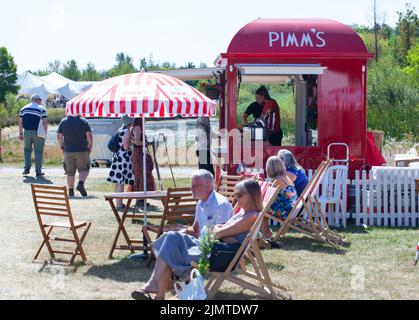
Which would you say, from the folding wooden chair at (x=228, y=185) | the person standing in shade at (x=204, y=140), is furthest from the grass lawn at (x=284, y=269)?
the person standing in shade at (x=204, y=140)

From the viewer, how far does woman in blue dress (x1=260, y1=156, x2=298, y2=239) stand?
9156 mm

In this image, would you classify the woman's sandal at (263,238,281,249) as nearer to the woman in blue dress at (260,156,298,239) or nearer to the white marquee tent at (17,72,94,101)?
the woman in blue dress at (260,156,298,239)

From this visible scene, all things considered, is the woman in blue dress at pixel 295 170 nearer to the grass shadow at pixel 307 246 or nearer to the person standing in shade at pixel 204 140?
the grass shadow at pixel 307 246

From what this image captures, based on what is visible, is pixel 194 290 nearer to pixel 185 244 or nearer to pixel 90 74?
pixel 185 244

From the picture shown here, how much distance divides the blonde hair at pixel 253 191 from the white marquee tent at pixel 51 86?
45378mm

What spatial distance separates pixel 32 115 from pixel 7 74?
4910 cm

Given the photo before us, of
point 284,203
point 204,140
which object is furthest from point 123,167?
point 284,203

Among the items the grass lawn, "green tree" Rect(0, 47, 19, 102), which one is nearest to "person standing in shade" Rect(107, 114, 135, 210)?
the grass lawn

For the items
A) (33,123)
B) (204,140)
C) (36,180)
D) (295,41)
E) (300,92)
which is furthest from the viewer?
(33,123)

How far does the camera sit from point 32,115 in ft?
54.1

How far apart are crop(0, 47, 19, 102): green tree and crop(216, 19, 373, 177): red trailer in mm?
52816

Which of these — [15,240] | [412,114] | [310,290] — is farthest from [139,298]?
[412,114]

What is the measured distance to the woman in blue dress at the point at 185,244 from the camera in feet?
21.1
